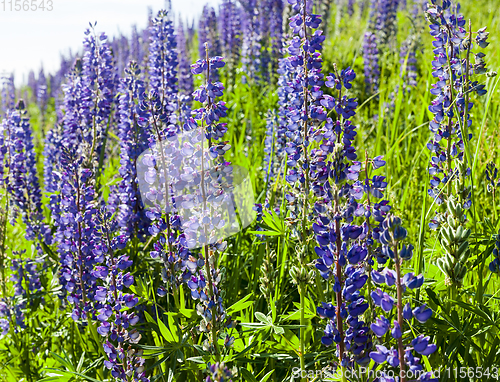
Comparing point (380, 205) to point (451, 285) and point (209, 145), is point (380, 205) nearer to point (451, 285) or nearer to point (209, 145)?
point (451, 285)

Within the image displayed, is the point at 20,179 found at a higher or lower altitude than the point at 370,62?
lower

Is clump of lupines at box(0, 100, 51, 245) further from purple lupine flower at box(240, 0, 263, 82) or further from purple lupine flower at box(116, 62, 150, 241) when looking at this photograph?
purple lupine flower at box(240, 0, 263, 82)

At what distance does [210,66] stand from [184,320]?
47.6 inches

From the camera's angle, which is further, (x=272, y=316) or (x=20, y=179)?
(x=20, y=179)

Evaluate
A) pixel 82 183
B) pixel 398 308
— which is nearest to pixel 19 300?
pixel 82 183

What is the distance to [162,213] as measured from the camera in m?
2.19

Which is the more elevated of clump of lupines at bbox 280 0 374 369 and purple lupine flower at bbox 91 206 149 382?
clump of lupines at bbox 280 0 374 369

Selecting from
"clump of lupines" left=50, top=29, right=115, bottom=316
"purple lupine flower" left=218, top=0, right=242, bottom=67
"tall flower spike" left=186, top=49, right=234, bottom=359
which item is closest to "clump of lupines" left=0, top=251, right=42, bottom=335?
"clump of lupines" left=50, top=29, right=115, bottom=316

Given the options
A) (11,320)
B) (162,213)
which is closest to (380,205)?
(162,213)

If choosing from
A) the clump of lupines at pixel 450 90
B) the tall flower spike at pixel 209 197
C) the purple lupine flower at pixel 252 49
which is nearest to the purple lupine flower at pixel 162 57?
the tall flower spike at pixel 209 197

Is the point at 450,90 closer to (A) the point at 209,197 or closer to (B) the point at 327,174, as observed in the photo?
(B) the point at 327,174

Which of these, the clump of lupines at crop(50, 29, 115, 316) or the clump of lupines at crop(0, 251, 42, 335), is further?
the clump of lupines at crop(0, 251, 42, 335)

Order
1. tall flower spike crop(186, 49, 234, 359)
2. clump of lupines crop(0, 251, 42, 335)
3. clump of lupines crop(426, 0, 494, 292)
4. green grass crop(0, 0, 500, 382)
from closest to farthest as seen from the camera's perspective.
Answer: tall flower spike crop(186, 49, 234, 359) < green grass crop(0, 0, 500, 382) < clump of lupines crop(426, 0, 494, 292) < clump of lupines crop(0, 251, 42, 335)

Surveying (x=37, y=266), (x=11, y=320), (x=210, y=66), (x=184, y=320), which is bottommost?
(x=37, y=266)
